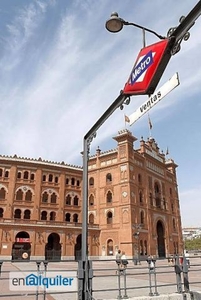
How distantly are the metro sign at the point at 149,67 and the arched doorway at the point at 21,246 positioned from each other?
32.2 m

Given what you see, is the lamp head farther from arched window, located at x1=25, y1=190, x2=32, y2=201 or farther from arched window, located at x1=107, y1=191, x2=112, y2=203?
arched window, located at x1=25, y1=190, x2=32, y2=201

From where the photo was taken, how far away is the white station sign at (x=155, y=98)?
4.05 m

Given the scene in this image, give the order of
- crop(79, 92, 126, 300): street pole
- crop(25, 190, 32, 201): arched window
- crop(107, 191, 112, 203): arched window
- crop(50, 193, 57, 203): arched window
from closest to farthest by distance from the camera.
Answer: crop(79, 92, 126, 300): street pole, crop(25, 190, 32, 201): arched window, crop(107, 191, 112, 203): arched window, crop(50, 193, 57, 203): arched window

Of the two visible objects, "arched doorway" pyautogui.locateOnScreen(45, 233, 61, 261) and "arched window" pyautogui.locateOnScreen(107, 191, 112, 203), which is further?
"arched window" pyautogui.locateOnScreen(107, 191, 112, 203)

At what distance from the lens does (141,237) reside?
127 feet

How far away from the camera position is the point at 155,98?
441 centimetres

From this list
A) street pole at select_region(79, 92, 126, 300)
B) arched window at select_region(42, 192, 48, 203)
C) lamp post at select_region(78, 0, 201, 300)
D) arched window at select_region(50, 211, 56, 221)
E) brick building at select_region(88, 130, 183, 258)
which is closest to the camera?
lamp post at select_region(78, 0, 201, 300)

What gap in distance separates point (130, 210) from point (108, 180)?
6341mm

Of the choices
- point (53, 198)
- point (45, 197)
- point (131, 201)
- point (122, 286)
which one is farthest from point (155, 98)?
point (53, 198)

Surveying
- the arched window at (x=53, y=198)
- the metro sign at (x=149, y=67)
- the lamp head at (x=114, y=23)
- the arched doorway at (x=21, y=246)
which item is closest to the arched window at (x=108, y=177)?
the arched window at (x=53, y=198)

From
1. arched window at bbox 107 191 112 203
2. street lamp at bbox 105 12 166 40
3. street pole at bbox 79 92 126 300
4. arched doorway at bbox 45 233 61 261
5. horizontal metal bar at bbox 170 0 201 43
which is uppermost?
arched window at bbox 107 191 112 203

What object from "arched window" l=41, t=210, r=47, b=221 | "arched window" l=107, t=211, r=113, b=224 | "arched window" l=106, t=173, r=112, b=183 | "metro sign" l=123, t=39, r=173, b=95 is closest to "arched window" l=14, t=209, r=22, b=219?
"arched window" l=41, t=210, r=47, b=221

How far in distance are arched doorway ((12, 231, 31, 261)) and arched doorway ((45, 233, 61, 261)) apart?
108 inches

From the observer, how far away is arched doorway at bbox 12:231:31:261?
3369 centimetres
